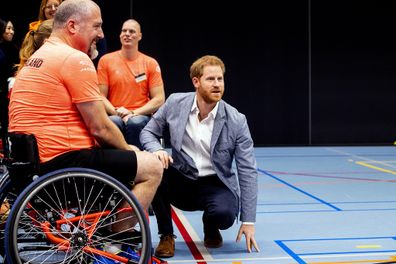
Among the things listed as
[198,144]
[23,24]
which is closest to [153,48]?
[23,24]

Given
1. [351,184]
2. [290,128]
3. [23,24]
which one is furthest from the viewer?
[290,128]

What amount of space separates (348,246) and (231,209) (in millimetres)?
703

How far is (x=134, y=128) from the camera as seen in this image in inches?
177

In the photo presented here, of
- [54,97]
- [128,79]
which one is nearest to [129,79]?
[128,79]

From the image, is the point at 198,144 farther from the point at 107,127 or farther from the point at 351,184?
the point at 351,184

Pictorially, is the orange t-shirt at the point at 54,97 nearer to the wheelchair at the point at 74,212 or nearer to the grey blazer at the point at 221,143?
the wheelchair at the point at 74,212

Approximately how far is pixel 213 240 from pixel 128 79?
1.65m

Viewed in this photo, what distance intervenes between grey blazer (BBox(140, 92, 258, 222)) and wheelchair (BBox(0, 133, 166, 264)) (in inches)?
32.4

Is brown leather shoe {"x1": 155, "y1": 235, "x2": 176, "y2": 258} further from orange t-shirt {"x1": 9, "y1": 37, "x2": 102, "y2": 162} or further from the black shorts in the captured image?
orange t-shirt {"x1": 9, "y1": 37, "x2": 102, "y2": 162}

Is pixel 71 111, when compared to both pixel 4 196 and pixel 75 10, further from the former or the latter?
pixel 4 196

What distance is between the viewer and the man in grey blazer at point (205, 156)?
348cm

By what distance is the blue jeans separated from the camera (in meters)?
4.50

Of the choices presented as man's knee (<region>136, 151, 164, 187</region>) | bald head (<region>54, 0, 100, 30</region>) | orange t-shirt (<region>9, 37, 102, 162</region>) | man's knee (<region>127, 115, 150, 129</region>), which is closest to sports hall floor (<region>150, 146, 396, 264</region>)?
man's knee (<region>127, 115, 150, 129</region>)

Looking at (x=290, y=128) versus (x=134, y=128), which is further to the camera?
(x=290, y=128)
